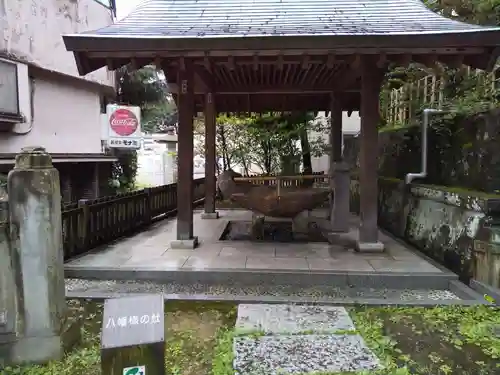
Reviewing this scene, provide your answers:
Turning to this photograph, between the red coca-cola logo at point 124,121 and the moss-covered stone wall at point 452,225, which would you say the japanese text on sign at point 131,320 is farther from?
the red coca-cola logo at point 124,121

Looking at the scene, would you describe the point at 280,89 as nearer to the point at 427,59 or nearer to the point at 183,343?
the point at 427,59

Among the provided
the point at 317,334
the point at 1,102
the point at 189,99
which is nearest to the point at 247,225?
the point at 189,99

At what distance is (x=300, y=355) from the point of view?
9.73 feet

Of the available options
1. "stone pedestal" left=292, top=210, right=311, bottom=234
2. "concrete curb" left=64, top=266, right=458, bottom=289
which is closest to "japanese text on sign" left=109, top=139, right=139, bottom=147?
"stone pedestal" left=292, top=210, right=311, bottom=234

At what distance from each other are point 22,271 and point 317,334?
2.55 metres

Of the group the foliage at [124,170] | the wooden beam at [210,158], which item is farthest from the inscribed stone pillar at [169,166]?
the wooden beam at [210,158]

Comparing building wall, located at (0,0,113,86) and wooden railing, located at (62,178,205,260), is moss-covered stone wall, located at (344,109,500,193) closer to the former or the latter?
wooden railing, located at (62,178,205,260)

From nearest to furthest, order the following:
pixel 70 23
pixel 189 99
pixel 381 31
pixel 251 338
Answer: pixel 251 338 < pixel 381 31 < pixel 189 99 < pixel 70 23

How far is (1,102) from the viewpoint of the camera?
29.0 feet

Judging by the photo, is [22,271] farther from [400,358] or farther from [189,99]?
[189,99]

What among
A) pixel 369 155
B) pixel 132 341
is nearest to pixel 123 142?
pixel 369 155

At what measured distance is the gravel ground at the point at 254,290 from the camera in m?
4.41

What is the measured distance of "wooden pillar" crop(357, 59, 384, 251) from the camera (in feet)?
18.8

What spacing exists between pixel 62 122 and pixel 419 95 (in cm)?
1024
